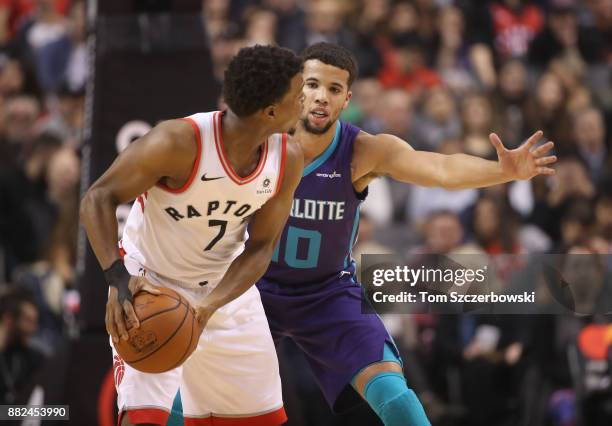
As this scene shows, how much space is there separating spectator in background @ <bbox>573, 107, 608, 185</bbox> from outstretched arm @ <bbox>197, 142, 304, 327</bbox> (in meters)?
6.04

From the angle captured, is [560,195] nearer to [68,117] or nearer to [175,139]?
[68,117]

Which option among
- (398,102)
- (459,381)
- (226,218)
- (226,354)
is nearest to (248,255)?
(226,218)

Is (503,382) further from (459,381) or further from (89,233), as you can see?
(89,233)

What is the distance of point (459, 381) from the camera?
804 cm

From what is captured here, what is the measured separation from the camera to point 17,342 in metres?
7.68

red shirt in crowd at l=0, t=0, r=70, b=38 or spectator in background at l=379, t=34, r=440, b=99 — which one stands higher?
red shirt in crowd at l=0, t=0, r=70, b=38

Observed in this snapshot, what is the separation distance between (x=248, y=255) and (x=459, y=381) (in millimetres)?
3632

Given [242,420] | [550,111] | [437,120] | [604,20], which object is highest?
[604,20]

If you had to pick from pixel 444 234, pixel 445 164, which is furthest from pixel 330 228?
pixel 444 234

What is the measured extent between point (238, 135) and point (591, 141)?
6512 millimetres

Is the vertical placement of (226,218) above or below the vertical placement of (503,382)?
above

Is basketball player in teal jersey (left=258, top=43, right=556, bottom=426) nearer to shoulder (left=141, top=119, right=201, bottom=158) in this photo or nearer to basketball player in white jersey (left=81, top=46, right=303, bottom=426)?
basketball player in white jersey (left=81, top=46, right=303, bottom=426)

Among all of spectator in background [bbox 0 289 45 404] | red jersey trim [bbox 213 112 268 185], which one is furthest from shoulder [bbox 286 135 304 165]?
spectator in background [bbox 0 289 45 404]

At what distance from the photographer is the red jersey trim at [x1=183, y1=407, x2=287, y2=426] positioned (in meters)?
5.13
